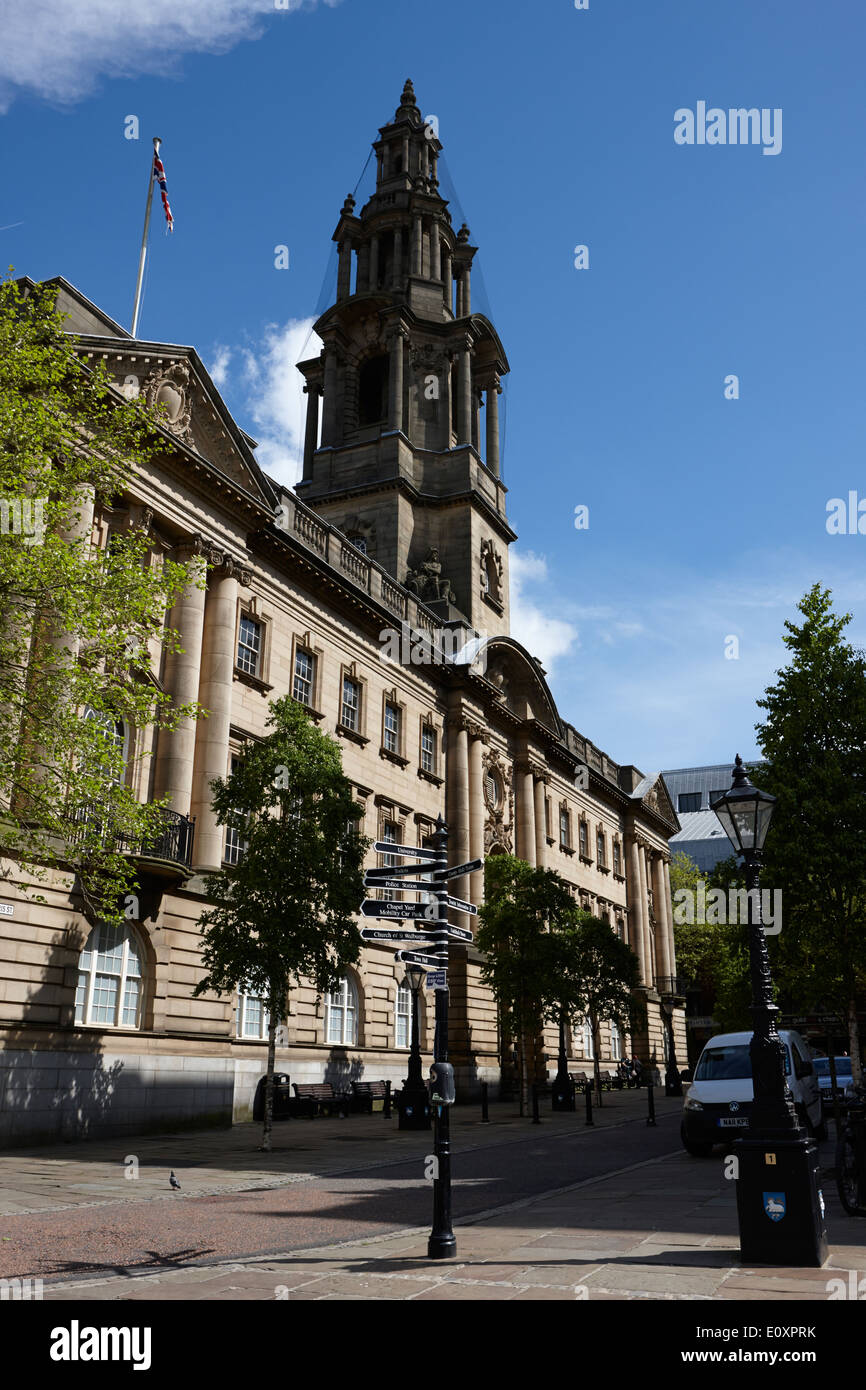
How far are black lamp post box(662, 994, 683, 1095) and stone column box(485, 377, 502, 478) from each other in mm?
29755

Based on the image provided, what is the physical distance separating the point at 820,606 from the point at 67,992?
1966 cm

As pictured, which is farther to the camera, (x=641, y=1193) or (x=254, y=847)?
(x=254, y=847)

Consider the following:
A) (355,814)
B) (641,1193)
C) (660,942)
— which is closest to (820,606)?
(355,814)

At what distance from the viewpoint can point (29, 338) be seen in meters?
16.2

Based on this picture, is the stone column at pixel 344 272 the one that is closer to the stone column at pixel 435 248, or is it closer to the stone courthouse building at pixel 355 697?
the stone courthouse building at pixel 355 697

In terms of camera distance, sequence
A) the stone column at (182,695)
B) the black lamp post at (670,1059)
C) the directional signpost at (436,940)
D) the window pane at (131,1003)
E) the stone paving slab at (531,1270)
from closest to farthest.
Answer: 1. the stone paving slab at (531,1270)
2. the directional signpost at (436,940)
3. the window pane at (131,1003)
4. the stone column at (182,695)
5. the black lamp post at (670,1059)

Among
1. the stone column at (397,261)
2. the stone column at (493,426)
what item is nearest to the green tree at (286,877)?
the stone column at (493,426)

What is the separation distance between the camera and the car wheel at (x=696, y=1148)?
18188 mm

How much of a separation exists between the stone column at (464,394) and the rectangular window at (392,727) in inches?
760

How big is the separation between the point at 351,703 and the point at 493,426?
25841mm

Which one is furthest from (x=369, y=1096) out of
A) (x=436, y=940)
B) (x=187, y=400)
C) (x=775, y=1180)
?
(x=775, y=1180)

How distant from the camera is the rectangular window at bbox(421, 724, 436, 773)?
39.0m

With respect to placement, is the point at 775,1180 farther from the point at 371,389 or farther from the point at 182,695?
the point at 371,389
